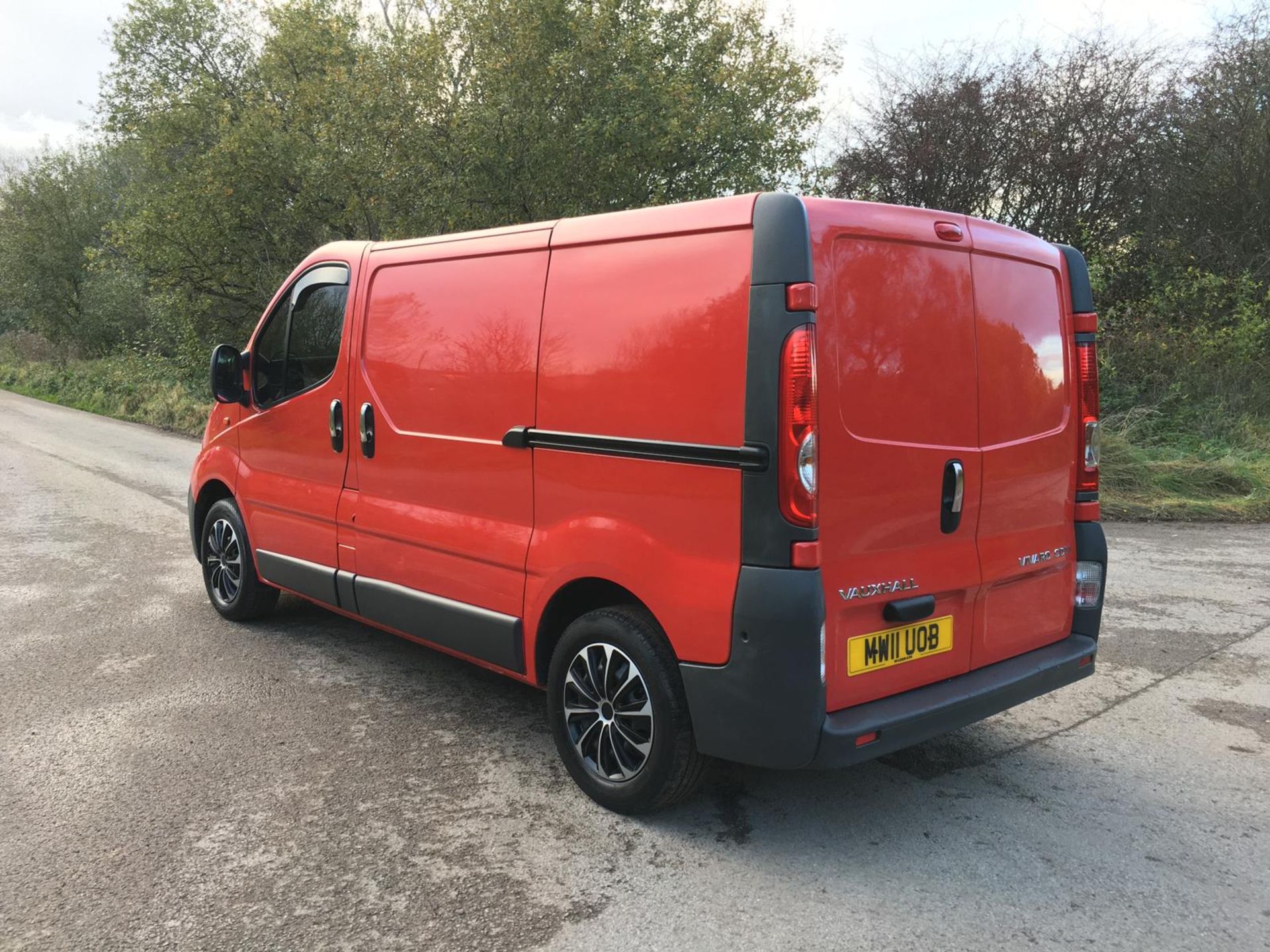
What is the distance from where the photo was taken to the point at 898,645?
10.0ft

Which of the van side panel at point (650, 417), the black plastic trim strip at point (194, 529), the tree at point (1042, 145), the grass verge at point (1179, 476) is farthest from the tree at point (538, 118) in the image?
the van side panel at point (650, 417)

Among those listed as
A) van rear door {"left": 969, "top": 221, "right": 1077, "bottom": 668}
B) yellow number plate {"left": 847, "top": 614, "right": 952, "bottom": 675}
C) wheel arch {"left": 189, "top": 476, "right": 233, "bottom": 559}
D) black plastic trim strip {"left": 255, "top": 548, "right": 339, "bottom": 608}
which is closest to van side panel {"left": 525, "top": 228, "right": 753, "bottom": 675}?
yellow number plate {"left": 847, "top": 614, "right": 952, "bottom": 675}

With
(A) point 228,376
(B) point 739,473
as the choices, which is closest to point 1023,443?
(B) point 739,473

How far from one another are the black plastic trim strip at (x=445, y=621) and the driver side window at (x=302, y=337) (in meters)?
1.12

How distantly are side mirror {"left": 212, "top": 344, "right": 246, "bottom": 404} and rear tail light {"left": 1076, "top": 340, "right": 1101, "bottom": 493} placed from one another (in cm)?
418

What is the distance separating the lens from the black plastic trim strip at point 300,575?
4.65 m

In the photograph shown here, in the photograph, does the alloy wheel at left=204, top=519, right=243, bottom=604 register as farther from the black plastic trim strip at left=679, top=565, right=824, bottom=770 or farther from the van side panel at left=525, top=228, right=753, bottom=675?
the black plastic trim strip at left=679, top=565, right=824, bottom=770

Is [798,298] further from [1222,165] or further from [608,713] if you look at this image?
[1222,165]

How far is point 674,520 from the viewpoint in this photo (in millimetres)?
3000

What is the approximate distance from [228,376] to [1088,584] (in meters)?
4.39

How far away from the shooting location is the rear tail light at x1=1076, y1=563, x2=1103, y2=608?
369 cm

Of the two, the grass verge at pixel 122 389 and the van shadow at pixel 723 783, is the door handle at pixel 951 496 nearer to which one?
the van shadow at pixel 723 783

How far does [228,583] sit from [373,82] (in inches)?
467

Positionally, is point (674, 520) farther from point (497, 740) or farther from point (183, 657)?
point (183, 657)
